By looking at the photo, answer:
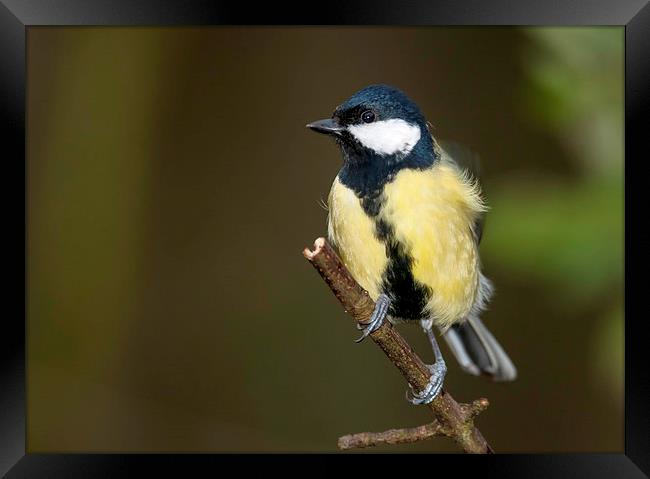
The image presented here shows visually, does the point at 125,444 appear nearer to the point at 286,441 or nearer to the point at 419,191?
the point at 286,441

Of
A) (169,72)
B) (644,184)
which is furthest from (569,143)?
(169,72)

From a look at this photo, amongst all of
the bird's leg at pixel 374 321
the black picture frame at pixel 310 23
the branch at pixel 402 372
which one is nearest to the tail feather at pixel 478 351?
the black picture frame at pixel 310 23

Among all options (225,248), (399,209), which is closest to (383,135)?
(399,209)

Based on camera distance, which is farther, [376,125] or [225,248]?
[225,248]

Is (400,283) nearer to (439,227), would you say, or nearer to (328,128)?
(439,227)

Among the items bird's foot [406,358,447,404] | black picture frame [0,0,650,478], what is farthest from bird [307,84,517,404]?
black picture frame [0,0,650,478]

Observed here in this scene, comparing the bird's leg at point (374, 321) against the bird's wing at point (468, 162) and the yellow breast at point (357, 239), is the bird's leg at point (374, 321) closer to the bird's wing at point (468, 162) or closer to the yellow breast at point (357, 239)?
the yellow breast at point (357, 239)

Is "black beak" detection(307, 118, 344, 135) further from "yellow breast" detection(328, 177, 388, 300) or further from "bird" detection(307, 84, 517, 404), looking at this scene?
"yellow breast" detection(328, 177, 388, 300)
